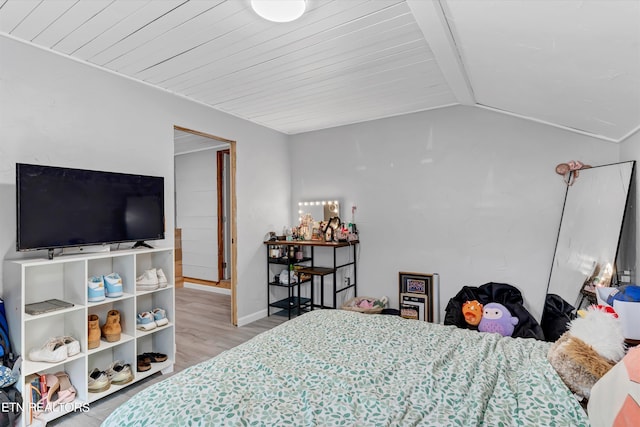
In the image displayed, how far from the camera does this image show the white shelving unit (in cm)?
205

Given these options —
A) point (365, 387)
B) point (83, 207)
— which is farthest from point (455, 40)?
point (83, 207)

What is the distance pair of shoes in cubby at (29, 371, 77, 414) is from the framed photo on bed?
3013mm

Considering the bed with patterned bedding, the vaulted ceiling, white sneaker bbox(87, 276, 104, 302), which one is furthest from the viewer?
white sneaker bbox(87, 276, 104, 302)

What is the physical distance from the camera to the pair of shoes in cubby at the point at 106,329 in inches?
93.9

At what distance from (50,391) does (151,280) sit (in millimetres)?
907

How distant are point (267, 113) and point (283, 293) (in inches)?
94.2

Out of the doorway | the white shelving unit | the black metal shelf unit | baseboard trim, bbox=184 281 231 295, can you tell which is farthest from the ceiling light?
baseboard trim, bbox=184 281 231 295

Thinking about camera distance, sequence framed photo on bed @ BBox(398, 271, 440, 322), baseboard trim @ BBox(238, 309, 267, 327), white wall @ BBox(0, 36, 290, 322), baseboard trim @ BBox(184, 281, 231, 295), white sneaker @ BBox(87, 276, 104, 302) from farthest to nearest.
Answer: baseboard trim @ BBox(184, 281, 231, 295) → baseboard trim @ BBox(238, 309, 267, 327) → framed photo on bed @ BBox(398, 271, 440, 322) → white sneaker @ BBox(87, 276, 104, 302) → white wall @ BBox(0, 36, 290, 322)

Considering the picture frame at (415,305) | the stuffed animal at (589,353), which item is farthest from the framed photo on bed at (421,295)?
the stuffed animal at (589,353)

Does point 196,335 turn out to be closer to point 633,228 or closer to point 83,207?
point 83,207

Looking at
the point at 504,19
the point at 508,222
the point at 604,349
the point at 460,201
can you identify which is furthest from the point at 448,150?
the point at 604,349

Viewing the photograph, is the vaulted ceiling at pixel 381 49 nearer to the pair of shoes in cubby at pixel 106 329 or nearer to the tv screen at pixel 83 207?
the tv screen at pixel 83 207

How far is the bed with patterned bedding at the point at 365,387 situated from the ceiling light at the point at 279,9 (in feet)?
5.93

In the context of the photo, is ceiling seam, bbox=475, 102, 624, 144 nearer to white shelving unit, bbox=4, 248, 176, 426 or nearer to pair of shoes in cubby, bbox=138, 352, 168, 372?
white shelving unit, bbox=4, 248, 176, 426
